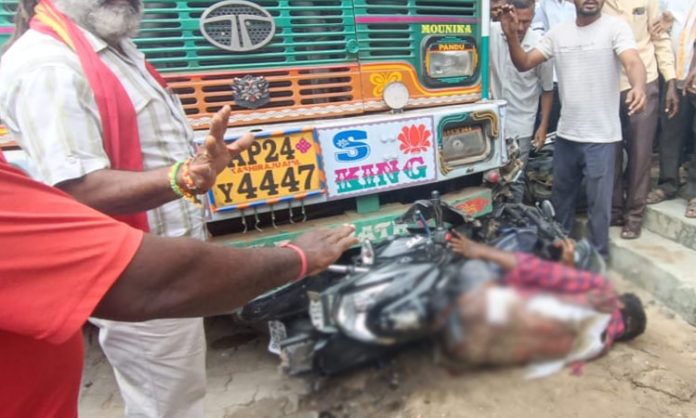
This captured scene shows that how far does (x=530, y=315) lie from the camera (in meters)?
0.38

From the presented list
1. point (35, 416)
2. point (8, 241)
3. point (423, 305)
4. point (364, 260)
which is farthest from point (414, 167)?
point (35, 416)

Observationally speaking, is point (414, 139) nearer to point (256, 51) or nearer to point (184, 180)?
point (184, 180)

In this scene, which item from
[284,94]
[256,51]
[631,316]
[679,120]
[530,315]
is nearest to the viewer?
[530,315]

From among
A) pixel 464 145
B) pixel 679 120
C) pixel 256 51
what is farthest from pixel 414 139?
pixel 679 120

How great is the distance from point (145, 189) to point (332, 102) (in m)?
1.06

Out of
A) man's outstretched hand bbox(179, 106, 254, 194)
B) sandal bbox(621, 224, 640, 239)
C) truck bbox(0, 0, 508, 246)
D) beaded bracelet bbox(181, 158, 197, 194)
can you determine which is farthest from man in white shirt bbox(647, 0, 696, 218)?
beaded bracelet bbox(181, 158, 197, 194)

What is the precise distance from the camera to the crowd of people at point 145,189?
683mm

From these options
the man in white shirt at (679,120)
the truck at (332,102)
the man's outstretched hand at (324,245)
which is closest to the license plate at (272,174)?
the truck at (332,102)

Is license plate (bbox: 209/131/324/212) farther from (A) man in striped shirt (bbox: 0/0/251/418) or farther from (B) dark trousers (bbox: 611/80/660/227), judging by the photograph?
(B) dark trousers (bbox: 611/80/660/227)

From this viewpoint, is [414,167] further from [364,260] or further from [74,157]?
[74,157]

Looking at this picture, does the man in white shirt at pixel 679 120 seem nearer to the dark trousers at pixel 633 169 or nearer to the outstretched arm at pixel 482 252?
the dark trousers at pixel 633 169

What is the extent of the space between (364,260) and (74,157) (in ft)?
2.80

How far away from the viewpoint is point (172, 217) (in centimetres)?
143

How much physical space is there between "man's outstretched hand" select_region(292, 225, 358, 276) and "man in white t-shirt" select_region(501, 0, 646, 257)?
357 mm
